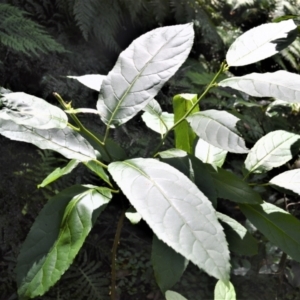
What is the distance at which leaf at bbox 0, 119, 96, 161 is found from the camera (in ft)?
3.49

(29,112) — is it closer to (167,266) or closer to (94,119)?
(167,266)

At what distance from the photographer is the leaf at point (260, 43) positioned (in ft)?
3.86

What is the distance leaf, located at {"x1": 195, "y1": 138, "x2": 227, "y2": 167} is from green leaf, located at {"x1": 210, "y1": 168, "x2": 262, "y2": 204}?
122mm

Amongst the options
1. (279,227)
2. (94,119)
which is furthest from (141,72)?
(94,119)

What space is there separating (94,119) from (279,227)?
1181 millimetres

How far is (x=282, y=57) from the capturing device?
2.97 metres

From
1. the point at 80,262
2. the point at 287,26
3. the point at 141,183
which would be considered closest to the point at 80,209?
the point at 141,183

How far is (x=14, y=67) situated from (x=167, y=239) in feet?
5.52

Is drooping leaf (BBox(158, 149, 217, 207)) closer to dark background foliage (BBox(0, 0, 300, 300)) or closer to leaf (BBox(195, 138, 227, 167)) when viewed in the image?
leaf (BBox(195, 138, 227, 167))

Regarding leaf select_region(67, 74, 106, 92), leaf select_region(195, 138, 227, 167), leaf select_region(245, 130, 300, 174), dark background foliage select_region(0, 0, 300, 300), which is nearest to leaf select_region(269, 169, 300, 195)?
leaf select_region(245, 130, 300, 174)

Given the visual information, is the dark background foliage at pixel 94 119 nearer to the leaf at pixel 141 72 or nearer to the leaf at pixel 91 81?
the leaf at pixel 91 81

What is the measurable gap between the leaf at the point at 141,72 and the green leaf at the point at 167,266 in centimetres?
33

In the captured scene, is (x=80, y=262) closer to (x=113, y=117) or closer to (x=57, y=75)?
(x=57, y=75)

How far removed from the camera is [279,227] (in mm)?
1283
